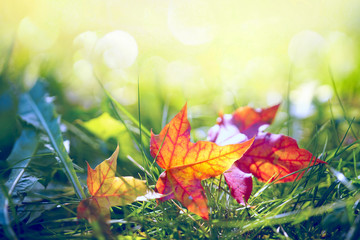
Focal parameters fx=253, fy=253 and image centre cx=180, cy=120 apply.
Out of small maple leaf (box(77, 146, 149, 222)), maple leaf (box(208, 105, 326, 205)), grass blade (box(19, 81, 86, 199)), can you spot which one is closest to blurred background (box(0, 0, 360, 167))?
grass blade (box(19, 81, 86, 199))

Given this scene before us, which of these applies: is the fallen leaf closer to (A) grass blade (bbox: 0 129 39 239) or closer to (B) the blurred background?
(B) the blurred background

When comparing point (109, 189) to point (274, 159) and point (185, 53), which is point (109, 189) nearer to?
point (274, 159)

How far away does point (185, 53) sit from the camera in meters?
2.43

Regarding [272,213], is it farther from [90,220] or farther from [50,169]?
[50,169]

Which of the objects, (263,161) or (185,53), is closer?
(263,161)

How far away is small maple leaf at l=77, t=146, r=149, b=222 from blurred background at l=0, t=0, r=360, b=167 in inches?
16.6

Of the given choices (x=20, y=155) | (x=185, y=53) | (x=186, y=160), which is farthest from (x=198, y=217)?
(x=185, y=53)

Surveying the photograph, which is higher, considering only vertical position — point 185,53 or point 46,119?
point 46,119

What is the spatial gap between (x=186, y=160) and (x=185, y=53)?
208 centimetres

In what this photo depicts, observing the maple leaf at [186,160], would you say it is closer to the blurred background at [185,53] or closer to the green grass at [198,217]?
the green grass at [198,217]

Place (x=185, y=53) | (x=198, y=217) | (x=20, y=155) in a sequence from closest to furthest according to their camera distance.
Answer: (x=198, y=217), (x=20, y=155), (x=185, y=53)

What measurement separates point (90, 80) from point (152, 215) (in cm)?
132

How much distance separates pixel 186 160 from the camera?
0.47 m

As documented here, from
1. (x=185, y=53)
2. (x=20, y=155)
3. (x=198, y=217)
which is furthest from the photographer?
(x=185, y=53)
